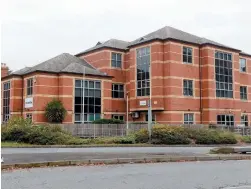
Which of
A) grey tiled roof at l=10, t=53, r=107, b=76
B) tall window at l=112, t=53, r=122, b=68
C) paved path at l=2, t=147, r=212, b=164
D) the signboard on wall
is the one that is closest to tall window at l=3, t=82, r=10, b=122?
grey tiled roof at l=10, t=53, r=107, b=76

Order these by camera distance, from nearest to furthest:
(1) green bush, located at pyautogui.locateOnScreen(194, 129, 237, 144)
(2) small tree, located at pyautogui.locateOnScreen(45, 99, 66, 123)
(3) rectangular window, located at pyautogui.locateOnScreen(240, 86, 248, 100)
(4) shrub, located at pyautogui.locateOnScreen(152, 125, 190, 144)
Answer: (4) shrub, located at pyautogui.locateOnScreen(152, 125, 190, 144) < (1) green bush, located at pyautogui.locateOnScreen(194, 129, 237, 144) < (2) small tree, located at pyautogui.locateOnScreen(45, 99, 66, 123) < (3) rectangular window, located at pyautogui.locateOnScreen(240, 86, 248, 100)

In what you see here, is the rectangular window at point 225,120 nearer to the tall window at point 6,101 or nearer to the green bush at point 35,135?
the green bush at point 35,135

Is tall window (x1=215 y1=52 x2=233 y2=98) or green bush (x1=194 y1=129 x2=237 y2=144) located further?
→ tall window (x1=215 y1=52 x2=233 y2=98)

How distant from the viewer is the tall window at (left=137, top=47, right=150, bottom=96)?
42969 millimetres

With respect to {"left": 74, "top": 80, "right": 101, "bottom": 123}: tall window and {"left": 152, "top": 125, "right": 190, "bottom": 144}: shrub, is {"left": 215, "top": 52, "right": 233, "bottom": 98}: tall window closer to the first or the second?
{"left": 74, "top": 80, "right": 101, "bottom": 123}: tall window

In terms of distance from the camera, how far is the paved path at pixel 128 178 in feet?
29.1

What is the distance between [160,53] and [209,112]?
369 inches

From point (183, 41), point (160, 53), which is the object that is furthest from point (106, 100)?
point (183, 41)

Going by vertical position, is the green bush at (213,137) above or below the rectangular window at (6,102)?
below

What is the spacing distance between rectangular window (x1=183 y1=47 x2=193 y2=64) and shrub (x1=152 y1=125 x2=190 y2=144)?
16.2m

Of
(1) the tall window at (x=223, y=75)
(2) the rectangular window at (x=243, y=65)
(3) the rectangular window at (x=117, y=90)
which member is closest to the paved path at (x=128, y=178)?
(1) the tall window at (x=223, y=75)

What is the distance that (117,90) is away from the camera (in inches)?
1854

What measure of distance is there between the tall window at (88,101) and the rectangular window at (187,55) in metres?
11.2

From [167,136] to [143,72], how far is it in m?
17.1
